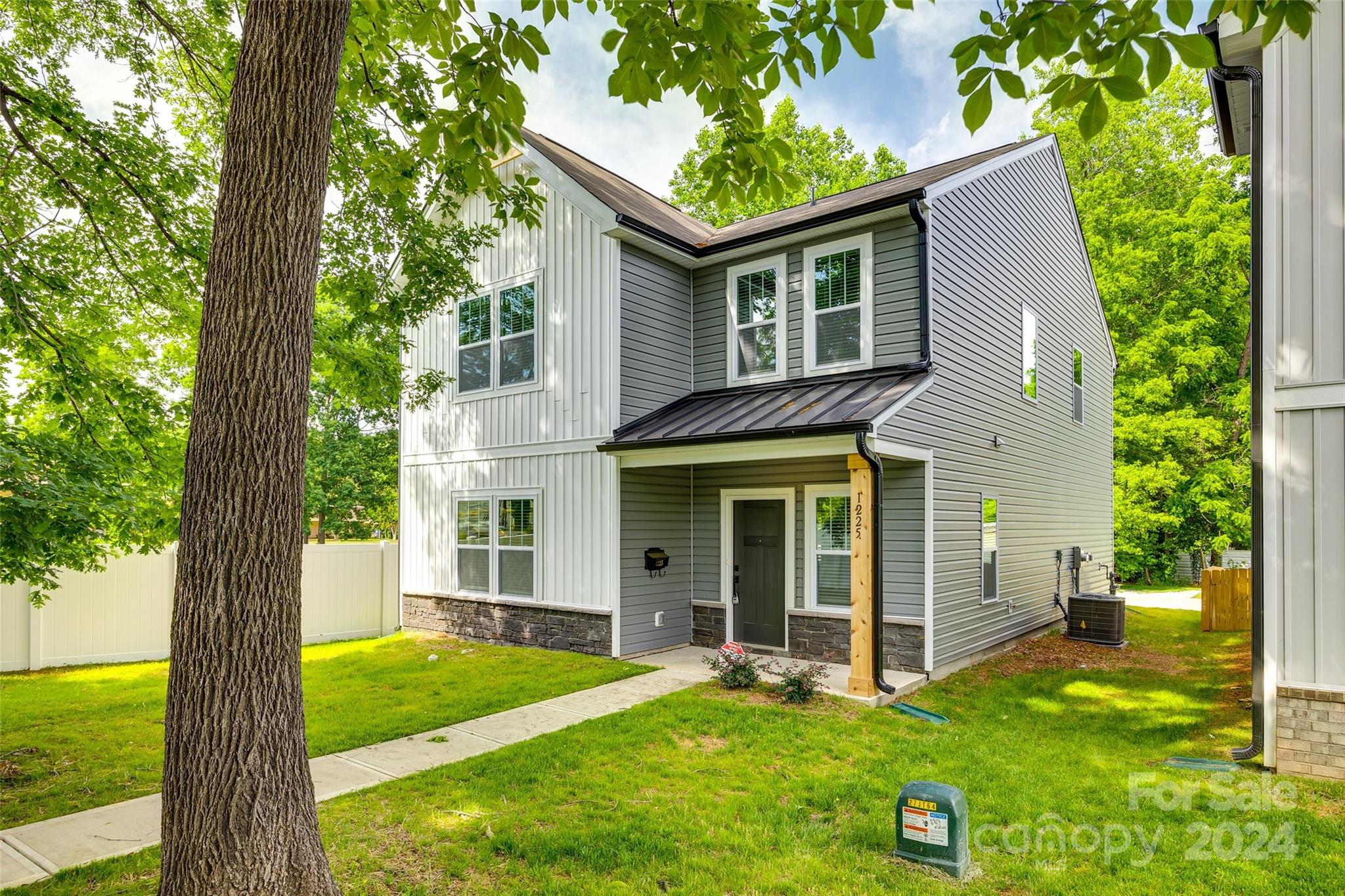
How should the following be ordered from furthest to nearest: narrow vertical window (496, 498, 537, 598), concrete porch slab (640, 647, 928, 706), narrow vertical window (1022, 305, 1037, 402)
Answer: narrow vertical window (1022, 305, 1037, 402)
narrow vertical window (496, 498, 537, 598)
concrete porch slab (640, 647, 928, 706)

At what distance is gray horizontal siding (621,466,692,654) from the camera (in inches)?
368

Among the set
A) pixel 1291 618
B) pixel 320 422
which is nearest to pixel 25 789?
pixel 1291 618

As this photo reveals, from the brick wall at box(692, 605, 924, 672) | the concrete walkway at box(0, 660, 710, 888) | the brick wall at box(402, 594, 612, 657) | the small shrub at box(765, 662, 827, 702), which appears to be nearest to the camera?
the concrete walkway at box(0, 660, 710, 888)

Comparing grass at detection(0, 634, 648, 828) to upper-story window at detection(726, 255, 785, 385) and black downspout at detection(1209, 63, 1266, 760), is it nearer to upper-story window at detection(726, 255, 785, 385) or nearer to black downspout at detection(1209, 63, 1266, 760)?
upper-story window at detection(726, 255, 785, 385)

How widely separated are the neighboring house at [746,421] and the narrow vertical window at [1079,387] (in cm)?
235

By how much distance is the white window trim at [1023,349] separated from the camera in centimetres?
1126

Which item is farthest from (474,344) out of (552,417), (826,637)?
(826,637)

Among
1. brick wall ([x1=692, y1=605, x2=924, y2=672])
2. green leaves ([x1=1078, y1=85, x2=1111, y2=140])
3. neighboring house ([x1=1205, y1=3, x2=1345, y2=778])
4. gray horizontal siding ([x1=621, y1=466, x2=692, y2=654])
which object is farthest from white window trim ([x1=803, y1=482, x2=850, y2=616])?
green leaves ([x1=1078, y1=85, x2=1111, y2=140])

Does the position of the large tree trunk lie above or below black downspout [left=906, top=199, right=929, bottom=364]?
below

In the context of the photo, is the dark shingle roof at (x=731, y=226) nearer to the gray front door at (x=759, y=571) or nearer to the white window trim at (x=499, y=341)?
the white window trim at (x=499, y=341)

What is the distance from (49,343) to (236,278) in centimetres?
470

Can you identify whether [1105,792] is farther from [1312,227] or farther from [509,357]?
[509,357]

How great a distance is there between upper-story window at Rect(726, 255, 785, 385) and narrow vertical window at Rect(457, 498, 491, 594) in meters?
4.49

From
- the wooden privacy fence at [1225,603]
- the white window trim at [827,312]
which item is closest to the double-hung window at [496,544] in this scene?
the white window trim at [827,312]
